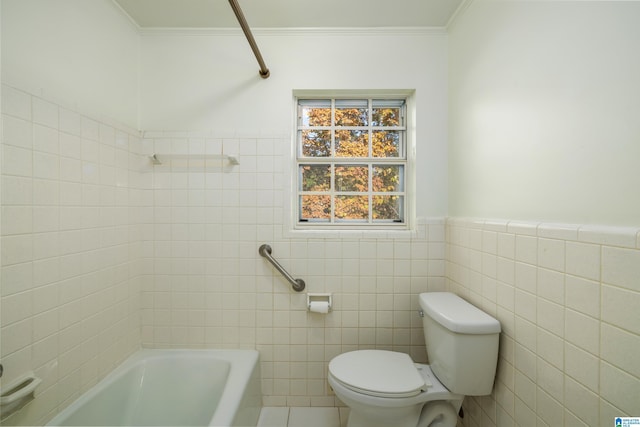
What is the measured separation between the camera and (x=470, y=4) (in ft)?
4.35

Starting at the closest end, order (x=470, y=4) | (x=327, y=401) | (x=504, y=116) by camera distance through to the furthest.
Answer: (x=504, y=116) → (x=470, y=4) → (x=327, y=401)

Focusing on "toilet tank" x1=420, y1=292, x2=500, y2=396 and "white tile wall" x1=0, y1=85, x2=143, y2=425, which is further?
"toilet tank" x1=420, y1=292, x2=500, y2=396

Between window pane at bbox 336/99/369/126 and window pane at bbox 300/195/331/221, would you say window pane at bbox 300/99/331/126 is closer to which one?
window pane at bbox 336/99/369/126

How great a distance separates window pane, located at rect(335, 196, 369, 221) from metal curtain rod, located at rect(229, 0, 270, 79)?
0.94 m

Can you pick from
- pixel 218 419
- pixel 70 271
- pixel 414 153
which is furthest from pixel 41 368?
pixel 414 153

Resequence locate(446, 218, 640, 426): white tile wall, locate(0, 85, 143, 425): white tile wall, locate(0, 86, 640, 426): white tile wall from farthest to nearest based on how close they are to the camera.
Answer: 1. locate(0, 85, 143, 425): white tile wall
2. locate(0, 86, 640, 426): white tile wall
3. locate(446, 218, 640, 426): white tile wall

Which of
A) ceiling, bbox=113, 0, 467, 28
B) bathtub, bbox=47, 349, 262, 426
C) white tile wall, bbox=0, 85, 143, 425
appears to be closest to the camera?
white tile wall, bbox=0, 85, 143, 425

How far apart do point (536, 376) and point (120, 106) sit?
2.40 meters

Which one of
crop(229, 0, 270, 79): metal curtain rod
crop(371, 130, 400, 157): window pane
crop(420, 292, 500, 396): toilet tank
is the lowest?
crop(420, 292, 500, 396): toilet tank

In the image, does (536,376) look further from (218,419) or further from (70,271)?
(70,271)

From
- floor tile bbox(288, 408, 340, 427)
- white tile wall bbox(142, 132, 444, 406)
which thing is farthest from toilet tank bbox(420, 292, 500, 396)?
floor tile bbox(288, 408, 340, 427)

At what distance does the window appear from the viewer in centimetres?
170

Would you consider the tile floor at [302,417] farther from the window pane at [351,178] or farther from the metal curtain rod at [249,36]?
the metal curtain rod at [249,36]

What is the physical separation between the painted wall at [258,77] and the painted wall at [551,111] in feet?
0.72
